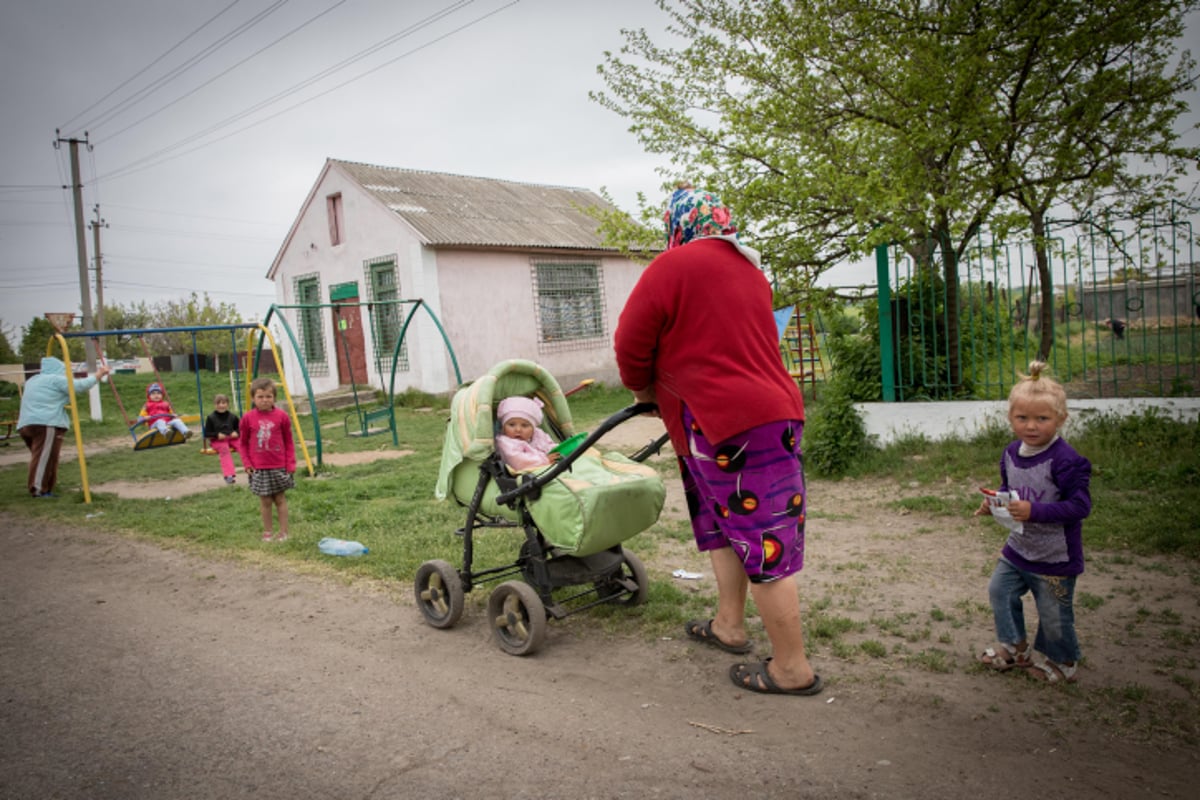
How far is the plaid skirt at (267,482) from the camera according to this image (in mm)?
6858

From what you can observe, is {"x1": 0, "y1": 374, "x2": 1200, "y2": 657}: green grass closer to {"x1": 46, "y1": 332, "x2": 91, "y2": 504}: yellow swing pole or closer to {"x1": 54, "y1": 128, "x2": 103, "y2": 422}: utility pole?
{"x1": 46, "y1": 332, "x2": 91, "y2": 504}: yellow swing pole

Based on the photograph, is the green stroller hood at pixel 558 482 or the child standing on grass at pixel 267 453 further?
the child standing on grass at pixel 267 453

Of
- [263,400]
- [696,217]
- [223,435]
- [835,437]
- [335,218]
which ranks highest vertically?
[335,218]

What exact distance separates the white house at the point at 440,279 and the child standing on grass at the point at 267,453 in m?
9.86

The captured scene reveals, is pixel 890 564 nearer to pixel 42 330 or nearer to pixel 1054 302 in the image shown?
pixel 1054 302

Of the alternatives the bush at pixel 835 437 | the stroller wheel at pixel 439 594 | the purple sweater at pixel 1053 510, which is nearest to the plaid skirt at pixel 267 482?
the stroller wheel at pixel 439 594

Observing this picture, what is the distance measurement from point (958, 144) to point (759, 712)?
6.35 metres

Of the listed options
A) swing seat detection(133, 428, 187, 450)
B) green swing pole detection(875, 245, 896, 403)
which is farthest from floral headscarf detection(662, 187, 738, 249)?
swing seat detection(133, 428, 187, 450)

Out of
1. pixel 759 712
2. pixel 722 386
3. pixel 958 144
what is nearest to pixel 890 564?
pixel 759 712

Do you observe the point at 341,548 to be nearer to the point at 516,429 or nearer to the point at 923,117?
the point at 516,429

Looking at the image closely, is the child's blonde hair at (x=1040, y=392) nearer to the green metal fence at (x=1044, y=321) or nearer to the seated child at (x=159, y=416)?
the green metal fence at (x=1044, y=321)

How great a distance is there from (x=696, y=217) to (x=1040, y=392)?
162 cm

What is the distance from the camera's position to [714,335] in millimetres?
3225

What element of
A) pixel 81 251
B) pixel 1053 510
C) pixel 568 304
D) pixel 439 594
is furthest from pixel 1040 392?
pixel 81 251
